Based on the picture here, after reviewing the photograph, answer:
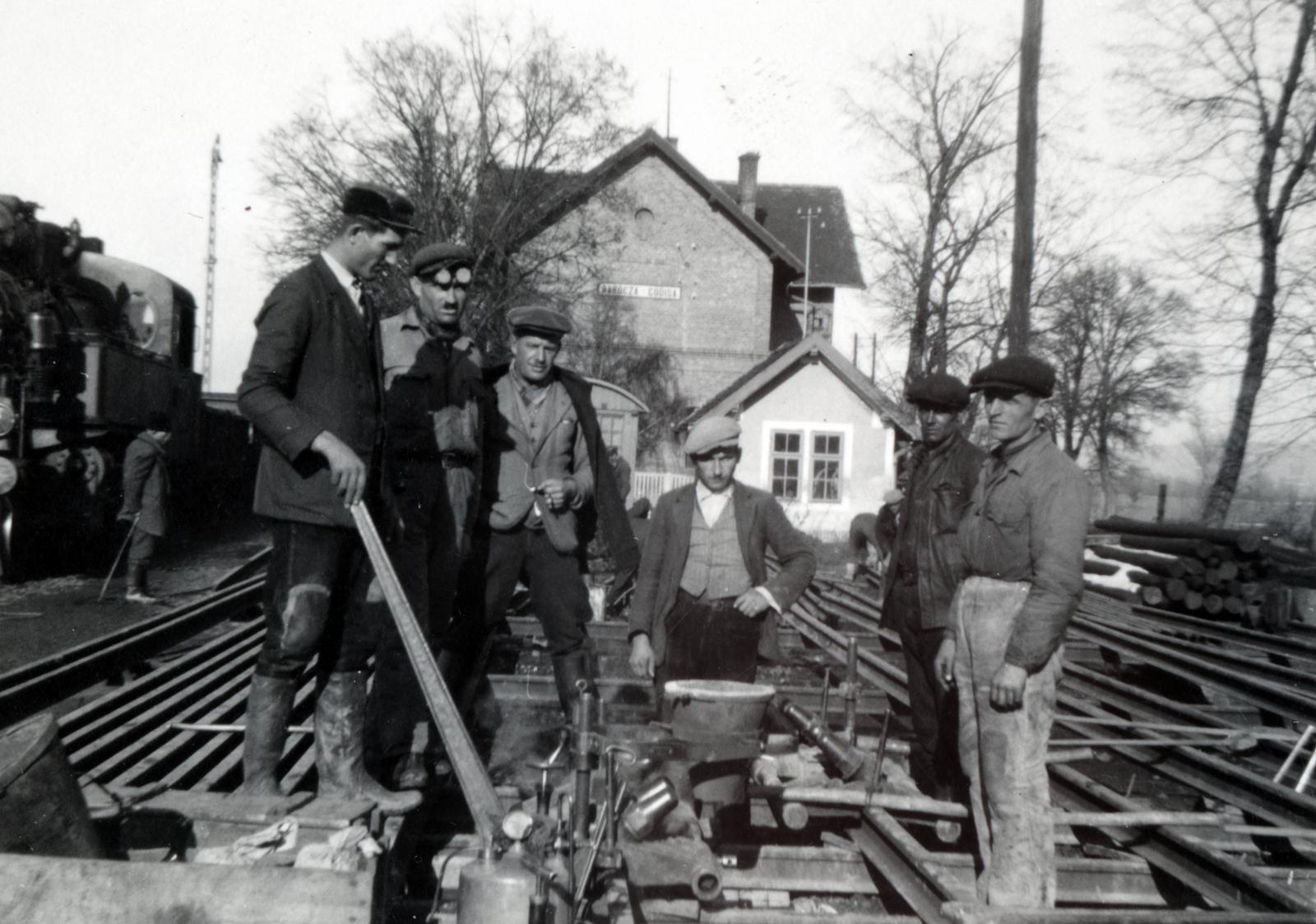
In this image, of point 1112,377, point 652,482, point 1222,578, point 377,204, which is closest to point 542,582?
point 377,204

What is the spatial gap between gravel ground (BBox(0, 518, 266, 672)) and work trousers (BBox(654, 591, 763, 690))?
544cm

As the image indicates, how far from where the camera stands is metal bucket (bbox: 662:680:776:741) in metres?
3.77

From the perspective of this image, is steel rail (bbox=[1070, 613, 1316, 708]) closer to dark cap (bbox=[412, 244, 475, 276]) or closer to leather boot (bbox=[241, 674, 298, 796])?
dark cap (bbox=[412, 244, 475, 276])

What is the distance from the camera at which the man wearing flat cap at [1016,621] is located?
3732 mm

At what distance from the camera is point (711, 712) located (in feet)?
12.4

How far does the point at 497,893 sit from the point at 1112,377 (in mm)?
45866

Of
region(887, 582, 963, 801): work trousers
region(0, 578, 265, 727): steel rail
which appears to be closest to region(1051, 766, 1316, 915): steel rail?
region(887, 582, 963, 801): work trousers

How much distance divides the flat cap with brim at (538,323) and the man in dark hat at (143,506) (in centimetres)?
803

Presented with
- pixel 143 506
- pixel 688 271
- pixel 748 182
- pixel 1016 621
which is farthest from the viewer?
pixel 748 182

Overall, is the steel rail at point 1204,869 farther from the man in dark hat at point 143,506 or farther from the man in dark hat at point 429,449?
the man in dark hat at point 143,506

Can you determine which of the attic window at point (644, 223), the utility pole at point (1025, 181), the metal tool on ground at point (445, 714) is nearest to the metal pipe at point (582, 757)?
the metal tool on ground at point (445, 714)

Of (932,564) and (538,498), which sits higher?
(538,498)

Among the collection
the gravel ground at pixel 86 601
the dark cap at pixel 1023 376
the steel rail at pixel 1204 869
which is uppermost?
the dark cap at pixel 1023 376

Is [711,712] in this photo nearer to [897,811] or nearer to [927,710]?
[897,811]
